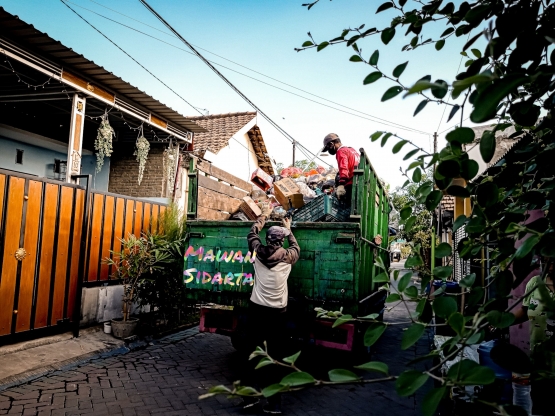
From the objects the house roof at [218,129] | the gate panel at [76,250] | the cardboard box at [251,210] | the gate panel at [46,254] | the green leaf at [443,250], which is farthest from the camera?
the house roof at [218,129]

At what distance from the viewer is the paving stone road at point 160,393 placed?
3758mm

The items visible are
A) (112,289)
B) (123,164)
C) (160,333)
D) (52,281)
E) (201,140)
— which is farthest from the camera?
(201,140)

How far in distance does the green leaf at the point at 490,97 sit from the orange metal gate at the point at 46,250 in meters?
6.16

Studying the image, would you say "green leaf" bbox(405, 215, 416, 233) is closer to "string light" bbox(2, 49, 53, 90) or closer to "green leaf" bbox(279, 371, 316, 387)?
"green leaf" bbox(279, 371, 316, 387)

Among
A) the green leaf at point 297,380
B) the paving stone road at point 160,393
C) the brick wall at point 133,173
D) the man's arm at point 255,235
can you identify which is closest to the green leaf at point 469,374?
the green leaf at point 297,380

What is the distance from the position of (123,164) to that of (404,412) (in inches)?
391

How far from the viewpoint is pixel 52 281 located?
597cm

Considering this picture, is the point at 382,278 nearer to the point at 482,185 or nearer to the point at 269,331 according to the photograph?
the point at 482,185

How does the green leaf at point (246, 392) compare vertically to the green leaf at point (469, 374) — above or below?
below

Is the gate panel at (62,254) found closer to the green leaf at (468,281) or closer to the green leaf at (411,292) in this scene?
the green leaf at (411,292)

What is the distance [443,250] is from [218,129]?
13.9 metres

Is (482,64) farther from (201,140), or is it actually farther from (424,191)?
(201,140)

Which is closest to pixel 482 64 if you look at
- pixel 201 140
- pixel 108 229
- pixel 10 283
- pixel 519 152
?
pixel 519 152

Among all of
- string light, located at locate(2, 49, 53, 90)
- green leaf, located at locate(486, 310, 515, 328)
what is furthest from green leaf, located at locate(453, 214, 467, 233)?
string light, located at locate(2, 49, 53, 90)
